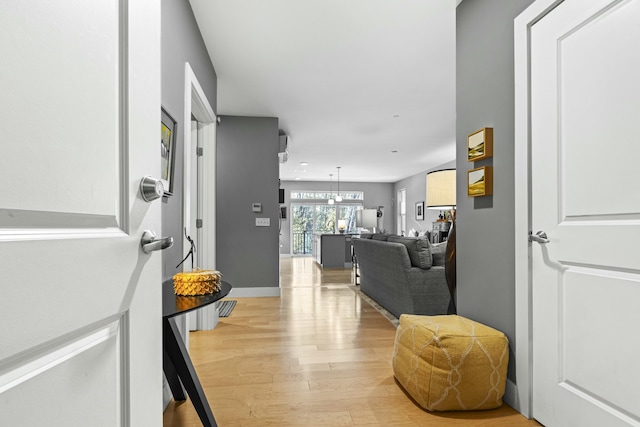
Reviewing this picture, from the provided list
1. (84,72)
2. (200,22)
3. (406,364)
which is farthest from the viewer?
(200,22)

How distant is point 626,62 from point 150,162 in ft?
5.47

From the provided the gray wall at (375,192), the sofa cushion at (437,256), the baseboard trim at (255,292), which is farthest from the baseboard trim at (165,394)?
the gray wall at (375,192)

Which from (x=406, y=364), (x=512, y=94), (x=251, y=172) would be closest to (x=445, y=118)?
(x=251, y=172)

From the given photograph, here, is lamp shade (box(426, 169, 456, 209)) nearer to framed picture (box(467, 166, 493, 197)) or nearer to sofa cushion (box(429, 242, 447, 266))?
framed picture (box(467, 166, 493, 197))

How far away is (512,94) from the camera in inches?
70.9

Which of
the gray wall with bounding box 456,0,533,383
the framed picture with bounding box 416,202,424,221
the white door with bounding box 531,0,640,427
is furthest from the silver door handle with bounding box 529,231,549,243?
the framed picture with bounding box 416,202,424,221

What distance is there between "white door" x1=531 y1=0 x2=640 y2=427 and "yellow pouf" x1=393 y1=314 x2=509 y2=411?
0.18 metres

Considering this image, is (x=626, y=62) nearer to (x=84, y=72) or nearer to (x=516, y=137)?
(x=516, y=137)

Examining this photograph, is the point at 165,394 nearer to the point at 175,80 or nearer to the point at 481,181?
the point at 175,80

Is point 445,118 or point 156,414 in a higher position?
point 445,118

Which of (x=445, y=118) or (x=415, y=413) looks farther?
(x=445, y=118)

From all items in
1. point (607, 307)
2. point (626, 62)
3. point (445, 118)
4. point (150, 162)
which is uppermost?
point (445, 118)

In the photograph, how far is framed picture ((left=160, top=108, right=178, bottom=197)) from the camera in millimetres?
1859

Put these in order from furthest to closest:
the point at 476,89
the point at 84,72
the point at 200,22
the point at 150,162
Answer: the point at 200,22 → the point at 476,89 → the point at 150,162 → the point at 84,72
